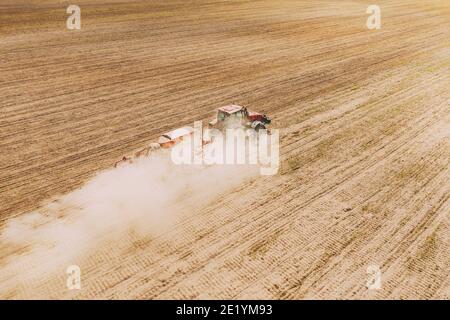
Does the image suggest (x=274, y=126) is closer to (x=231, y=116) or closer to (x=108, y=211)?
(x=231, y=116)

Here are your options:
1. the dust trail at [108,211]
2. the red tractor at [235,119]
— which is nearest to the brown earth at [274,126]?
the dust trail at [108,211]

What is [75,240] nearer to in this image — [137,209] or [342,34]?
[137,209]

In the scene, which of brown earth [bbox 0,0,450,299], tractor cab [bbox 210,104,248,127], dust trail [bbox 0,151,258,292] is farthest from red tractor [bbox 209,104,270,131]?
dust trail [bbox 0,151,258,292]

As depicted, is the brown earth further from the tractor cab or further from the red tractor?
the tractor cab

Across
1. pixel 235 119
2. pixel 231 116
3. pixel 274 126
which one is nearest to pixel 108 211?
pixel 231 116

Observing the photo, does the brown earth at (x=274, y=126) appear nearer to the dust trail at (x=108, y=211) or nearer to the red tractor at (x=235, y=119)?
the dust trail at (x=108, y=211)

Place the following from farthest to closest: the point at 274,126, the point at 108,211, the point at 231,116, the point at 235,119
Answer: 1. the point at 274,126
2. the point at 235,119
3. the point at 231,116
4. the point at 108,211

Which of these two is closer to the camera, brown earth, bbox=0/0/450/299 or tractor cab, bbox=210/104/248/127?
brown earth, bbox=0/0/450/299
